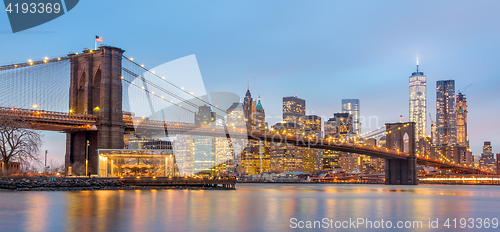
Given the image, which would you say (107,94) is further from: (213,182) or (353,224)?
(353,224)

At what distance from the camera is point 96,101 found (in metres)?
60.2

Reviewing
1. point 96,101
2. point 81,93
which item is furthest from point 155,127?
point 81,93

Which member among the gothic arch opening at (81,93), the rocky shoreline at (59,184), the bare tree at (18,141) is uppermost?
the gothic arch opening at (81,93)

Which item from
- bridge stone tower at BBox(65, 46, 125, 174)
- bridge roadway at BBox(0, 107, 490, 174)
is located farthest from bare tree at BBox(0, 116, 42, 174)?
bridge stone tower at BBox(65, 46, 125, 174)

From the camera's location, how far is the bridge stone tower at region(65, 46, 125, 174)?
189 ft

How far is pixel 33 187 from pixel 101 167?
10.4 meters

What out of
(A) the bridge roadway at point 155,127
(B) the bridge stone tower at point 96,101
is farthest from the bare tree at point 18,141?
(B) the bridge stone tower at point 96,101

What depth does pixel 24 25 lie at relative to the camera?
50719 millimetres

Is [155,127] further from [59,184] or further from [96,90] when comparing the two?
[59,184]

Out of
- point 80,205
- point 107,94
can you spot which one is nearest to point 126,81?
point 107,94

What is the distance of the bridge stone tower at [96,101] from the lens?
57688 millimetres

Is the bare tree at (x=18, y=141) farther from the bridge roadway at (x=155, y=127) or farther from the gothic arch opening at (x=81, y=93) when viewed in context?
the gothic arch opening at (x=81, y=93)

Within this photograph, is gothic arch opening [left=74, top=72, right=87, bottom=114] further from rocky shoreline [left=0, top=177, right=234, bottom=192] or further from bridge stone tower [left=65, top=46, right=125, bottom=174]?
rocky shoreline [left=0, top=177, right=234, bottom=192]

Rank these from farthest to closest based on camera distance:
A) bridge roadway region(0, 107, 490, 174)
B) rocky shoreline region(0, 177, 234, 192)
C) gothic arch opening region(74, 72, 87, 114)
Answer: gothic arch opening region(74, 72, 87, 114), bridge roadway region(0, 107, 490, 174), rocky shoreline region(0, 177, 234, 192)
